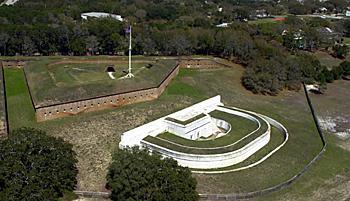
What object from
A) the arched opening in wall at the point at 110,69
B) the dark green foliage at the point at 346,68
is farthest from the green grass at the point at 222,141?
the dark green foliage at the point at 346,68

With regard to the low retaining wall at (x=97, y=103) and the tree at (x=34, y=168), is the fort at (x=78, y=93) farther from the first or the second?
the tree at (x=34, y=168)

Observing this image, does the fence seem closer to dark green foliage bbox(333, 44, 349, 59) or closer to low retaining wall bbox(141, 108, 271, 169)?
low retaining wall bbox(141, 108, 271, 169)

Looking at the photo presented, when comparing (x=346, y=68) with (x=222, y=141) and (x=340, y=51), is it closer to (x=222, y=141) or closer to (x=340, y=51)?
(x=340, y=51)

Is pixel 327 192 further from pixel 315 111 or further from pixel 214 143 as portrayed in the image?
pixel 315 111

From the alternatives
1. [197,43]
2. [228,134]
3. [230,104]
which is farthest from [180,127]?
[197,43]

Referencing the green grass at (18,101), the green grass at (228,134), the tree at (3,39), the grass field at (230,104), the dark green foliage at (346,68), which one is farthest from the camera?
the dark green foliage at (346,68)
